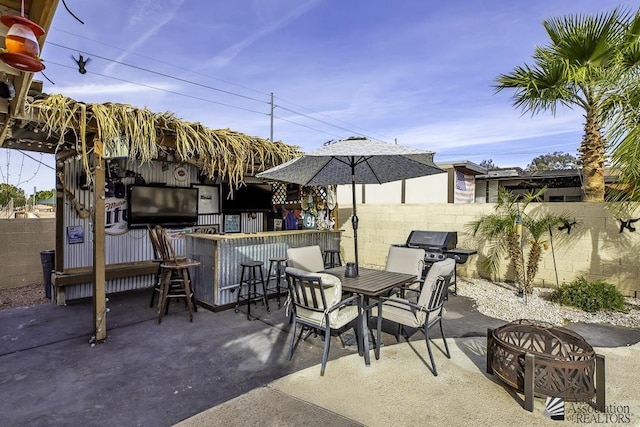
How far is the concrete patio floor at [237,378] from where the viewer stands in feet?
8.04

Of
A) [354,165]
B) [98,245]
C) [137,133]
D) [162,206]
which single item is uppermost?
[137,133]

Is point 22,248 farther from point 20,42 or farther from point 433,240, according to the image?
point 433,240

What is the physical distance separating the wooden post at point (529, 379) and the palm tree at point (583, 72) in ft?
12.6

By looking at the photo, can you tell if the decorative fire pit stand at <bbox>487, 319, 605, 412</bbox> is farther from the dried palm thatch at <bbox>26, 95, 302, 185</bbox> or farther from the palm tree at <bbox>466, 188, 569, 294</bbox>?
the dried palm thatch at <bbox>26, 95, 302, 185</bbox>

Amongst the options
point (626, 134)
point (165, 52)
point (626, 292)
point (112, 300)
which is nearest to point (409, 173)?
point (626, 134)

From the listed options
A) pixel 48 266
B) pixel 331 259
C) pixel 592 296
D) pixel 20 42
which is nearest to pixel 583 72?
pixel 592 296

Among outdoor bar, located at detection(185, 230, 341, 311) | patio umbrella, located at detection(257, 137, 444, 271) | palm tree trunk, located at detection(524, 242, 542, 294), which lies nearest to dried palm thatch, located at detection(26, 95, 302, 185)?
patio umbrella, located at detection(257, 137, 444, 271)

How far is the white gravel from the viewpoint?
4.59 metres

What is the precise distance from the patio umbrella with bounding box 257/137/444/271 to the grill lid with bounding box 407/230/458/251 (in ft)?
5.96

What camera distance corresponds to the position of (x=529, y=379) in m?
2.44

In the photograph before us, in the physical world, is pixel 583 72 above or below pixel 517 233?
above

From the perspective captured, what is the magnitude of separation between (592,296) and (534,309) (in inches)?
33.3

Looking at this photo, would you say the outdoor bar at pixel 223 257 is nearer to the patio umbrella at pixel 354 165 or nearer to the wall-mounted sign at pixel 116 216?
the patio umbrella at pixel 354 165

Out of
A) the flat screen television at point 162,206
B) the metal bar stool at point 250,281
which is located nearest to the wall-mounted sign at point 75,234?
the flat screen television at point 162,206
